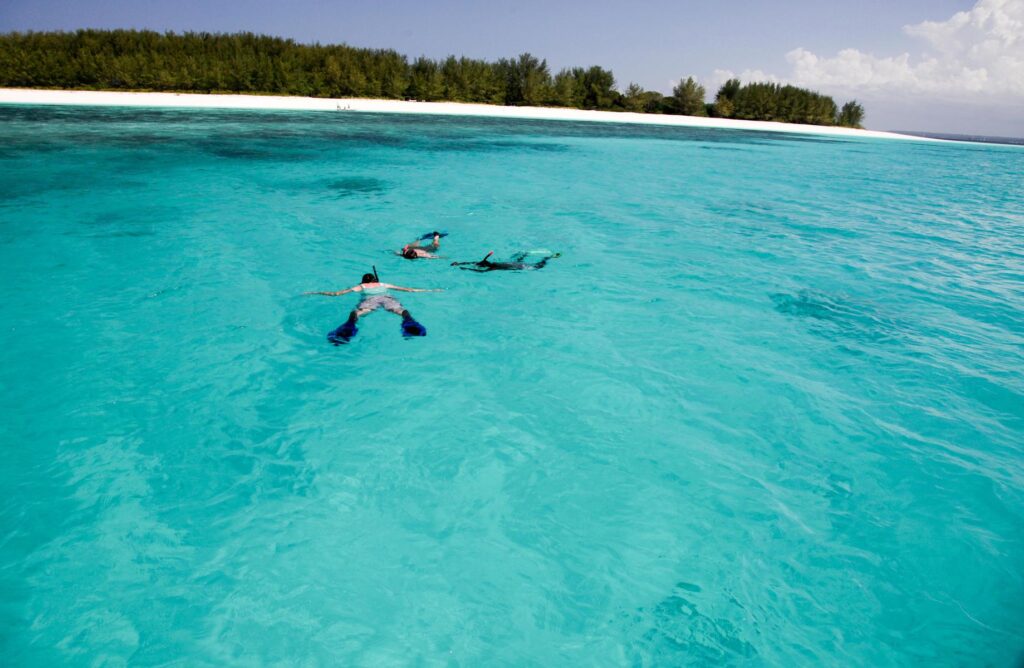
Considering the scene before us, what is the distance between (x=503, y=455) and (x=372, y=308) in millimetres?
4985

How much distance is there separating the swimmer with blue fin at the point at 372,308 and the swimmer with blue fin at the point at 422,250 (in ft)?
7.44

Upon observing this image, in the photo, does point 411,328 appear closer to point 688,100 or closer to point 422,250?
point 422,250

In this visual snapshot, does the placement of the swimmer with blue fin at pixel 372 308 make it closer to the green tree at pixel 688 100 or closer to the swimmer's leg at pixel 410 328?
the swimmer's leg at pixel 410 328

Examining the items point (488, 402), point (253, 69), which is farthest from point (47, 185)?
point (253, 69)

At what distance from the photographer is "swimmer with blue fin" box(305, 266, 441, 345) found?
31.0 ft

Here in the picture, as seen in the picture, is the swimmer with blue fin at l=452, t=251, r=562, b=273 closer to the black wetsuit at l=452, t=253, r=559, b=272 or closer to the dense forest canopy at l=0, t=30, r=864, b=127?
the black wetsuit at l=452, t=253, r=559, b=272

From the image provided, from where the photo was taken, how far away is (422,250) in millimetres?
14148

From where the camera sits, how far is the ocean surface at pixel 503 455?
183 inches

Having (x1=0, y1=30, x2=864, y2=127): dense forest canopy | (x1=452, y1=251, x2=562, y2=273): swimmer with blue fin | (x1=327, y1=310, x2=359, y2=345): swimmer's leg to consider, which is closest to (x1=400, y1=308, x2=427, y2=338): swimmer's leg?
(x1=327, y1=310, x2=359, y2=345): swimmer's leg

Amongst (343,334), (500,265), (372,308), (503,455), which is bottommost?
(503,455)

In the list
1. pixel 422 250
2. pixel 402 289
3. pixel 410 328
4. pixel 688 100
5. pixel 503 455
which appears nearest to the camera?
pixel 503 455

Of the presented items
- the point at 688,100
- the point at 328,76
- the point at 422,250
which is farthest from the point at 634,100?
the point at 422,250

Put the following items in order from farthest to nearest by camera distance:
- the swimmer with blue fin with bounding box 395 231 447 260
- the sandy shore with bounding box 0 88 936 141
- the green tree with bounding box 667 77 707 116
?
the green tree with bounding box 667 77 707 116, the sandy shore with bounding box 0 88 936 141, the swimmer with blue fin with bounding box 395 231 447 260

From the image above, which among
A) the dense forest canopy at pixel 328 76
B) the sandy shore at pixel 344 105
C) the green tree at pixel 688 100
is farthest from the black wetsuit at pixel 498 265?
the green tree at pixel 688 100
